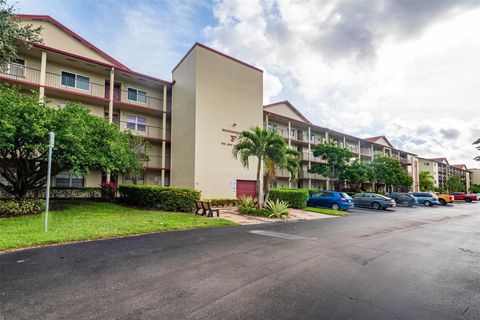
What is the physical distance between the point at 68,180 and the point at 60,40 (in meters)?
10.7

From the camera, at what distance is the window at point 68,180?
17.8 meters

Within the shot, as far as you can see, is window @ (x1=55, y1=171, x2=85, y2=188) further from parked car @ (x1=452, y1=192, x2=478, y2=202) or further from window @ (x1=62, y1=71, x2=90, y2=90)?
parked car @ (x1=452, y1=192, x2=478, y2=202)

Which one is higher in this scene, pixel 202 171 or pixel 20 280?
pixel 202 171

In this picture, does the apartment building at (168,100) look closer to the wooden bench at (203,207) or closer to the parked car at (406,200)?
the wooden bench at (203,207)

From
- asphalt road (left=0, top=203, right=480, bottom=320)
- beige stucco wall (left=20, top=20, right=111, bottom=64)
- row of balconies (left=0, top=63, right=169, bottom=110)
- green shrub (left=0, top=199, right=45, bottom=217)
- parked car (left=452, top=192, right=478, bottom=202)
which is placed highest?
beige stucco wall (left=20, top=20, right=111, bottom=64)

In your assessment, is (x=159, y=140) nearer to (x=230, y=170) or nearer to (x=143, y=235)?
(x=230, y=170)

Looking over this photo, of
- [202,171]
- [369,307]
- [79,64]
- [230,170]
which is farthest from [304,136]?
[369,307]

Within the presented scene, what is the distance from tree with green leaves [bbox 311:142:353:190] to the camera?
29438 mm

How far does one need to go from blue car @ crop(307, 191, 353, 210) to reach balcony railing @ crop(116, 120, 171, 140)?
14226 millimetres

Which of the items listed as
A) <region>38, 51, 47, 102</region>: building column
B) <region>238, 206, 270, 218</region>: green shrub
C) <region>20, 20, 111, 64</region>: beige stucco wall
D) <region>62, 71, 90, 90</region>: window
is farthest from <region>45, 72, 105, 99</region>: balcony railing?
<region>238, 206, 270, 218</region>: green shrub

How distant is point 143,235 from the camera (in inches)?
329

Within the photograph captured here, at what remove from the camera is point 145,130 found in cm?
2131

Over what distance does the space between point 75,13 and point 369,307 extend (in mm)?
15002

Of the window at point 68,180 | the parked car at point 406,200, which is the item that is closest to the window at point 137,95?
the window at point 68,180
